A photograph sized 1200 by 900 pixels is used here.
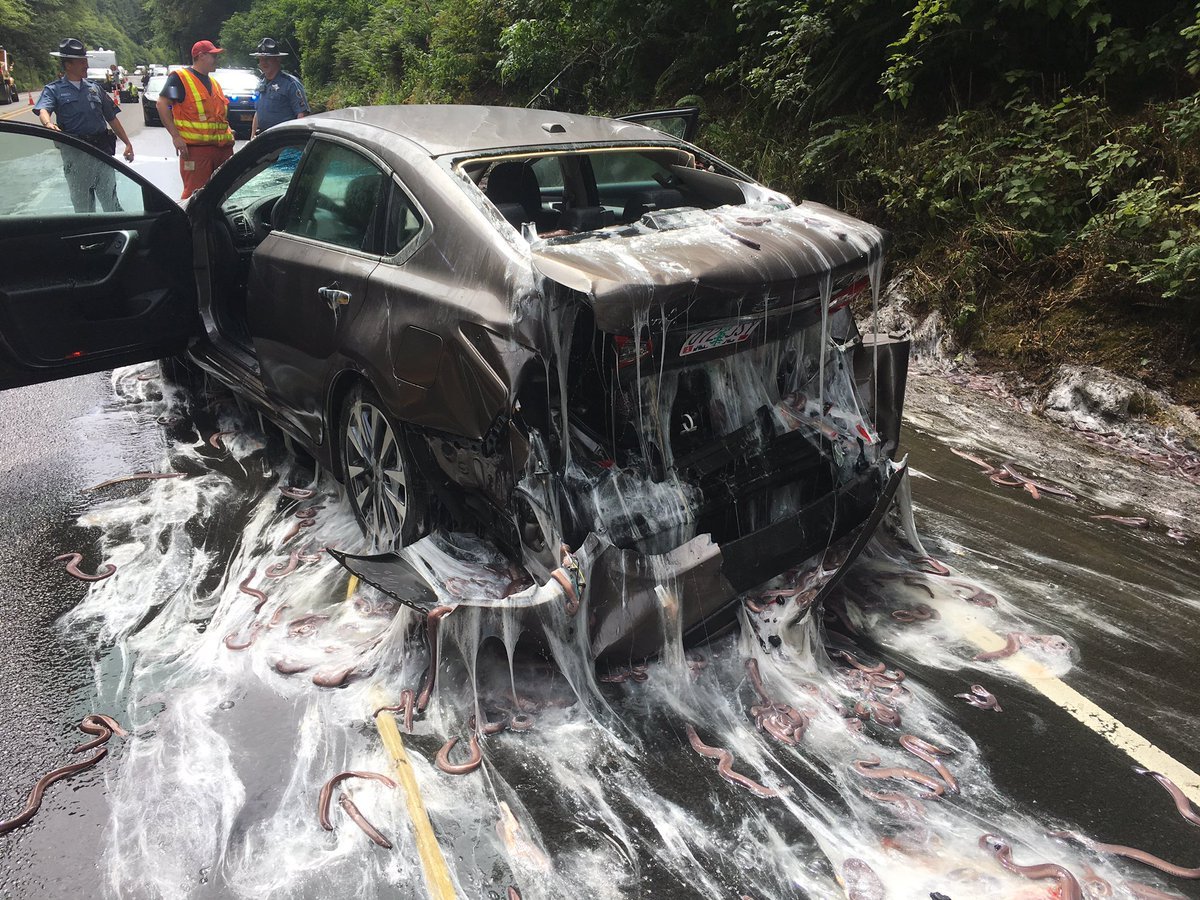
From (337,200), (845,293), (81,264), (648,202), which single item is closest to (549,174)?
(648,202)

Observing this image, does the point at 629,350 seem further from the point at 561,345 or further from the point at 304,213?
the point at 304,213

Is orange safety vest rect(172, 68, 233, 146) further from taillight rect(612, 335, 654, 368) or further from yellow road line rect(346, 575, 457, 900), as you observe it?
yellow road line rect(346, 575, 457, 900)

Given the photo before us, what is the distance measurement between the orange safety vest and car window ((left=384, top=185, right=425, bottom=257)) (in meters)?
5.65

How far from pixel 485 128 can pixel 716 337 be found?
4.88 feet

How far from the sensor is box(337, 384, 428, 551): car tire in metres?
3.53

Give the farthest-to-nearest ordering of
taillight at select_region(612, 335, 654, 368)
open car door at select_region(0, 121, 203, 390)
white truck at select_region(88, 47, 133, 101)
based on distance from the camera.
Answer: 1. white truck at select_region(88, 47, 133, 101)
2. open car door at select_region(0, 121, 203, 390)
3. taillight at select_region(612, 335, 654, 368)

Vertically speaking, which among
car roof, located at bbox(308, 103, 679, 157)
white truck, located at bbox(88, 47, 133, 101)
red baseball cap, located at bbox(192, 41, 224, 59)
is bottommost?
car roof, located at bbox(308, 103, 679, 157)

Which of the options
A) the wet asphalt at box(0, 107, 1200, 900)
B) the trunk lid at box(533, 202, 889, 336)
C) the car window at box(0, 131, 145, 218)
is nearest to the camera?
the wet asphalt at box(0, 107, 1200, 900)

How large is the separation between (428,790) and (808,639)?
1.44 meters

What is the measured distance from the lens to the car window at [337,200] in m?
3.76

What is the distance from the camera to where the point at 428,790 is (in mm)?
2781

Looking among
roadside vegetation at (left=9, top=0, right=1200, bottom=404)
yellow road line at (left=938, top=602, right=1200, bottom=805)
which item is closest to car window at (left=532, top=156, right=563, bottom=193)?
yellow road line at (left=938, top=602, right=1200, bottom=805)

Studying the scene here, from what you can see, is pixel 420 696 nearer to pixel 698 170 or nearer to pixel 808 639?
pixel 808 639

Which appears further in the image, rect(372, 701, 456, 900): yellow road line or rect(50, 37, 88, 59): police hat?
rect(50, 37, 88, 59): police hat
